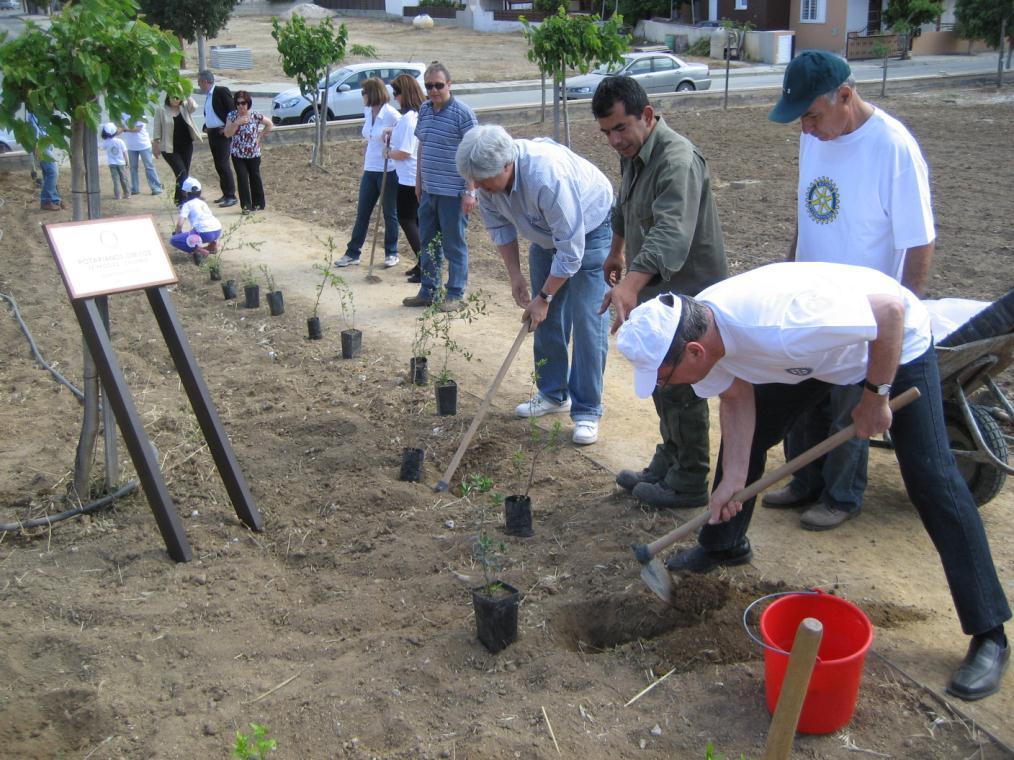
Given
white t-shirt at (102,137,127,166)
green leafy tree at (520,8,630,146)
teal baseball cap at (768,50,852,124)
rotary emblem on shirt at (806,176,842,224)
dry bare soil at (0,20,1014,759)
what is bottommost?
dry bare soil at (0,20,1014,759)

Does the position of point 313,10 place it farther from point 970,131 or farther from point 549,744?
point 549,744

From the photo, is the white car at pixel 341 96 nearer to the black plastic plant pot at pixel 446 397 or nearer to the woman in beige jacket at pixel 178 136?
the woman in beige jacket at pixel 178 136

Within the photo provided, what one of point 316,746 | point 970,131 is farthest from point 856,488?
point 970,131

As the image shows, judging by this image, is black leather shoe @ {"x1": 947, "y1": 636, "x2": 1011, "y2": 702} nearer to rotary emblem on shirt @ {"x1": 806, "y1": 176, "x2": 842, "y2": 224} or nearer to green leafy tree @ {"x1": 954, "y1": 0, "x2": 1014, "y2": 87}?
rotary emblem on shirt @ {"x1": 806, "y1": 176, "x2": 842, "y2": 224}

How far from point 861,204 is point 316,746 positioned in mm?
2827

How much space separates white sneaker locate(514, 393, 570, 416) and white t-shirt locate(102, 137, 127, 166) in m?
9.59

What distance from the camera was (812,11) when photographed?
40.9 m

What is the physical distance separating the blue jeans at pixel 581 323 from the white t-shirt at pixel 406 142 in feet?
10.8

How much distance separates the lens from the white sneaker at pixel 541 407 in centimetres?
571

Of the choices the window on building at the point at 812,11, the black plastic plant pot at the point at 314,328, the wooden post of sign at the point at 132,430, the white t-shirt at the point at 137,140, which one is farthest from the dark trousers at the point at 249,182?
the window on building at the point at 812,11

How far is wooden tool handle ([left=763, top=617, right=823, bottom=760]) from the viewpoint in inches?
83.4

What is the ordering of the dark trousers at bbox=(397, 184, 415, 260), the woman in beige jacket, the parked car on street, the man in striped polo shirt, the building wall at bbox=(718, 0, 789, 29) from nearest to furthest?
the man in striped polo shirt < the dark trousers at bbox=(397, 184, 415, 260) < the woman in beige jacket < the parked car on street < the building wall at bbox=(718, 0, 789, 29)

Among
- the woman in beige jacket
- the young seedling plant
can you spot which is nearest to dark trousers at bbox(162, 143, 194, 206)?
the woman in beige jacket

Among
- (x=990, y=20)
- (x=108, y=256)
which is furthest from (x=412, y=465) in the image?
(x=990, y=20)
